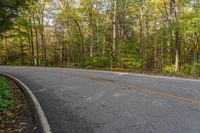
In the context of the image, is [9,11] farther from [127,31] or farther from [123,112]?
[127,31]

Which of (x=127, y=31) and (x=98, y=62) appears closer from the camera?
(x=98, y=62)

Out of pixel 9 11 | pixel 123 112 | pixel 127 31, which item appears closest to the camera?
pixel 123 112

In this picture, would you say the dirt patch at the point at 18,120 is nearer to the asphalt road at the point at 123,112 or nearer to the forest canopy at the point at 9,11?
the asphalt road at the point at 123,112

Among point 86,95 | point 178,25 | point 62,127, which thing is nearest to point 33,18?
point 178,25

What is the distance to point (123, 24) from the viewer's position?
30.9 meters

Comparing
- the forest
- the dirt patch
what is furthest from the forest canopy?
the forest

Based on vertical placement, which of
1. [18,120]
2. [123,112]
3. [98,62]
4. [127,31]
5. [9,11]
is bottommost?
[18,120]

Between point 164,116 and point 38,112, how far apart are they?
325 cm

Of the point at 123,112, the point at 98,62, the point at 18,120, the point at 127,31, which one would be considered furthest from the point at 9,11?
the point at 127,31

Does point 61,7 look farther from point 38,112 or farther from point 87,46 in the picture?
point 38,112

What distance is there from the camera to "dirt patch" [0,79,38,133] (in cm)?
507

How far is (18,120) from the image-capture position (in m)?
5.79

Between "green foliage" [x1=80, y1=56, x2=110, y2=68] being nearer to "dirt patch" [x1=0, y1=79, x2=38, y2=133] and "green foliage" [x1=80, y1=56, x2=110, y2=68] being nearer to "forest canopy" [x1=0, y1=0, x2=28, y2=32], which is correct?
"forest canopy" [x1=0, y1=0, x2=28, y2=32]

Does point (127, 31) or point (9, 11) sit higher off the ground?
point (127, 31)
